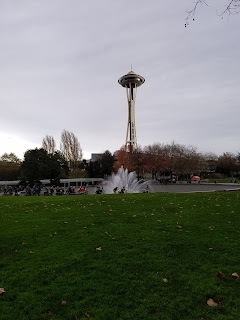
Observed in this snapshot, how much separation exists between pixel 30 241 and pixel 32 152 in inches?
1640

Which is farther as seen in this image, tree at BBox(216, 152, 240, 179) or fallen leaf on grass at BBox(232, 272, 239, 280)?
tree at BBox(216, 152, 240, 179)

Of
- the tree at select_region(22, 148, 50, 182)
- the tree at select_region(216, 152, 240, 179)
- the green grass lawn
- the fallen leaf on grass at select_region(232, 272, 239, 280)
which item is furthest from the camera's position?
the tree at select_region(216, 152, 240, 179)

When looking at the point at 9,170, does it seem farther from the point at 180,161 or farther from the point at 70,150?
the point at 180,161

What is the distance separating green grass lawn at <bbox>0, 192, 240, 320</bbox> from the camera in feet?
11.1

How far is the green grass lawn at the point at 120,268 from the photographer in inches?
133

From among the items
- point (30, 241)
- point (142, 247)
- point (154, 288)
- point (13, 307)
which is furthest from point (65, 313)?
point (30, 241)

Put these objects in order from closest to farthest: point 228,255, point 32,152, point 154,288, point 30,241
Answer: point 154,288
point 228,255
point 30,241
point 32,152

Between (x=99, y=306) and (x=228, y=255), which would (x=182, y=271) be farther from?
(x=99, y=306)

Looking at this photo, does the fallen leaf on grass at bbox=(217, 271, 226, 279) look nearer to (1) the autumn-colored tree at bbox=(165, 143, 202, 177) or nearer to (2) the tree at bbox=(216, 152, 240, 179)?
(1) the autumn-colored tree at bbox=(165, 143, 202, 177)

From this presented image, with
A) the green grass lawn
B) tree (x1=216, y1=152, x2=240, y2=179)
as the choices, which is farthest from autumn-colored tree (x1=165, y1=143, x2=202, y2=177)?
the green grass lawn

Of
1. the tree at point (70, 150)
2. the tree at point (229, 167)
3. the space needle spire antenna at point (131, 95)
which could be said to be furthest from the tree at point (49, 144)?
the tree at point (229, 167)

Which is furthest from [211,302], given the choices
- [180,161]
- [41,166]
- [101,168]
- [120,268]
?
[101,168]

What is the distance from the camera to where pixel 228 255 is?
5.02 m

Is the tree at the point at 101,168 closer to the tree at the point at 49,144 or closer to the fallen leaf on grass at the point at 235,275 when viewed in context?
the tree at the point at 49,144
